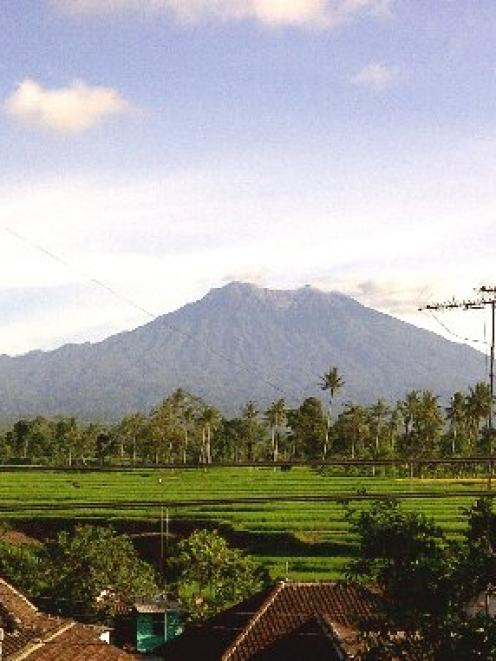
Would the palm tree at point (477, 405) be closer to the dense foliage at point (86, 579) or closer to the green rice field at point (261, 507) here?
the green rice field at point (261, 507)

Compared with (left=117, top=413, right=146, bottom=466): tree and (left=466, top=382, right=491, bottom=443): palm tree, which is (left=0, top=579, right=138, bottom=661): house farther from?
(left=117, top=413, right=146, bottom=466): tree

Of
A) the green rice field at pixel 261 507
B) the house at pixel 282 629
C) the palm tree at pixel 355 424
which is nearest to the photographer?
the house at pixel 282 629

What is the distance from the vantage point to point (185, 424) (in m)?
97.2

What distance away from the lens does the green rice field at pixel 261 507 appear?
1663 inches

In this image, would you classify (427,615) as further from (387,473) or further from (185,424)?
(185,424)

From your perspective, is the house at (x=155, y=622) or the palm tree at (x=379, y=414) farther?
the palm tree at (x=379, y=414)

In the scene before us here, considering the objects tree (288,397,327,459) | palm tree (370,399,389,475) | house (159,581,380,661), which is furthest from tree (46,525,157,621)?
palm tree (370,399,389,475)

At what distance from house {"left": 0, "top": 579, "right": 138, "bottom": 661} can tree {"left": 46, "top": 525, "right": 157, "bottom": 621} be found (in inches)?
276

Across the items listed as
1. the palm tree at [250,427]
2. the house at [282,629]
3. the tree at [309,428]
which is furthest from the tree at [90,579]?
the palm tree at [250,427]

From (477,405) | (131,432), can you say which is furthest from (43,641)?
(131,432)

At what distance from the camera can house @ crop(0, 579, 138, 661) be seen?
18203mm

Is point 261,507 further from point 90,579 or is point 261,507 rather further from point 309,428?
point 309,428

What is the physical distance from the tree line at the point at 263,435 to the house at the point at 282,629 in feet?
176

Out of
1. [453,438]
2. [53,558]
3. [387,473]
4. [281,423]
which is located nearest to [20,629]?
[53,558]
